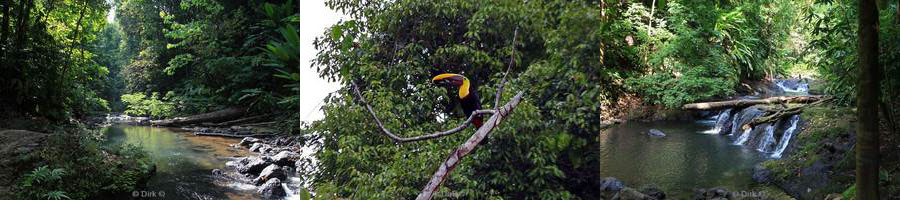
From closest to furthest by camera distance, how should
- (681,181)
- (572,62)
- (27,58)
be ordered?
(572,62) < (681,181) < (27,58)

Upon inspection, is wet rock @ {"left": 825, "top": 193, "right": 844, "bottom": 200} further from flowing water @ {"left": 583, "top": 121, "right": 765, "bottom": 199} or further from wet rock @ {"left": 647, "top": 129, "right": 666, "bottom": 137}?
wet rock @ {"left": 647, "top": 129, "right": 666, "bottom": 137}

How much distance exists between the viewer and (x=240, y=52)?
337 centimetres

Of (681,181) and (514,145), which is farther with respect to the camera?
(681,181)

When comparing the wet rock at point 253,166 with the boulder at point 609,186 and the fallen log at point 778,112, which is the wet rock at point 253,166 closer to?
the boulder at point 609,186

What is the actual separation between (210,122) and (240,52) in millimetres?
417

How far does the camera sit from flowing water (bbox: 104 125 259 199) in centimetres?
332

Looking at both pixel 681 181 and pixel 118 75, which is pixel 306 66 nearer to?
pixel 118 75

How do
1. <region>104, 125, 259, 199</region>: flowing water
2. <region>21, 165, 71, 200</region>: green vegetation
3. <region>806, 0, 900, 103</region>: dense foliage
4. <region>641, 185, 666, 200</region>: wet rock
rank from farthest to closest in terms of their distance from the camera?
<region>104, 125, 259, 199</region>: flowing water, <region>21, 165, 71, 200</region>: green vegetation, <region>641, 185, 666, 200</region>: wet rock, <region>806, 0, 900, 103</region>: dense foliage

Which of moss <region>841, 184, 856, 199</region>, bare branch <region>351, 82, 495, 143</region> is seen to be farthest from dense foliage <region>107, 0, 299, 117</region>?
moss <region>841, 184, 856, 199</region>

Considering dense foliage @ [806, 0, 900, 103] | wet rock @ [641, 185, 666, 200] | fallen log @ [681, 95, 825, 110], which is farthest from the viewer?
wet rock @ [641, 185, 666, 200]

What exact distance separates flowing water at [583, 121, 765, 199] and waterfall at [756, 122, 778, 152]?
4 cm

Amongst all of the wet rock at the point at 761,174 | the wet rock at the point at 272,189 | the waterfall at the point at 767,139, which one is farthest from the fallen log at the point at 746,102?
the wet rock at the point at 272,189

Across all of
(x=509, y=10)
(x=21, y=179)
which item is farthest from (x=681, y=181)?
(x=21, y=179)

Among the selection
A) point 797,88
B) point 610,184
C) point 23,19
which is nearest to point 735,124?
point 797,88
